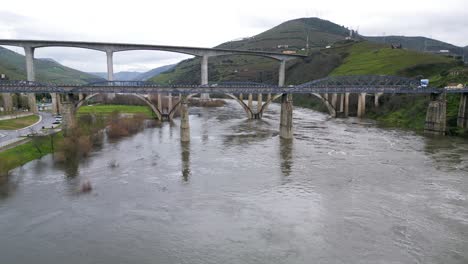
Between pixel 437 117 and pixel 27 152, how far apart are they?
53415 mm

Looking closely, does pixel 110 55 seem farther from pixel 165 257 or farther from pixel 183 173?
pixel 165 257

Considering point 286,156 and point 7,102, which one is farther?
point 7,102

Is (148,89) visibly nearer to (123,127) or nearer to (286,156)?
(123,127)

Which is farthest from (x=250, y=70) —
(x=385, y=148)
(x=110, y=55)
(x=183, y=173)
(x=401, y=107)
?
(x=183, y=173)

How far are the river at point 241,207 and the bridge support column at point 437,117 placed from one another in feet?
37.9

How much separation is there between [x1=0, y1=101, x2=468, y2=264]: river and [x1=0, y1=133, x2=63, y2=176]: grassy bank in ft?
3.42

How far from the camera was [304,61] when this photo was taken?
131875mm

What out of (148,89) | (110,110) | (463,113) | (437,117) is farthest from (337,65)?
(148,89)

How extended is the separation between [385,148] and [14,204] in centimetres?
3682

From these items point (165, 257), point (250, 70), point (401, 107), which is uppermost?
point (250, 70)

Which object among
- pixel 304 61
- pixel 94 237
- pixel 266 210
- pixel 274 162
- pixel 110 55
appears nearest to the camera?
pixel 94 237

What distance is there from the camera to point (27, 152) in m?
35.0

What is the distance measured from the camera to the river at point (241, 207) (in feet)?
57.7

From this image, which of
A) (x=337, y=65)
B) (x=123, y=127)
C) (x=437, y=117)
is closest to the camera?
(x=437, y=117)
